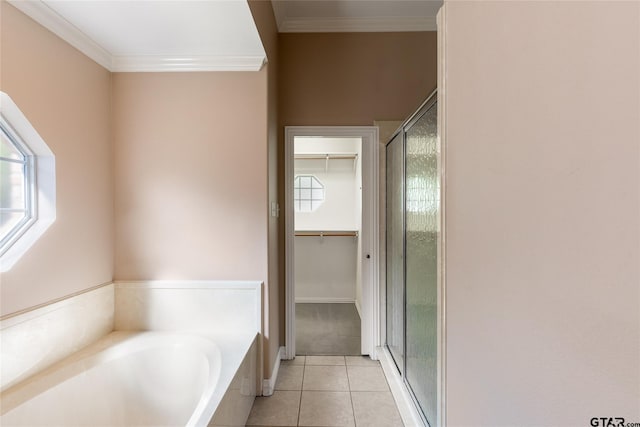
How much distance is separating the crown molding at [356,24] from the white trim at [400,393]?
2828 millimetres

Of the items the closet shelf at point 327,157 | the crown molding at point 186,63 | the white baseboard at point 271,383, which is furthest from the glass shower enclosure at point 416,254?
the closet shelf at point 327,157

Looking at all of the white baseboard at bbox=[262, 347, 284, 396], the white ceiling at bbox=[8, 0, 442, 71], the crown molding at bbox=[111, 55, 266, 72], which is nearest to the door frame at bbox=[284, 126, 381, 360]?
the white baseboard at bbox=[262, 347, 284, 396]

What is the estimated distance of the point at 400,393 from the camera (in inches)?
74.8

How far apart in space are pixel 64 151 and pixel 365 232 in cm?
214

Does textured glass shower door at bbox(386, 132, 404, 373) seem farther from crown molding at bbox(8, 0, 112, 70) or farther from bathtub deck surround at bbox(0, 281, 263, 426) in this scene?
crown molding at bbox(8, 0, 112, 70)

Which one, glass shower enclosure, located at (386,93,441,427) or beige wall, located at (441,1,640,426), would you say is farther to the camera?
glass shower enclosure, located at (386,93,441,427)

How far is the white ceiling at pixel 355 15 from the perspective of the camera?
7.46ft

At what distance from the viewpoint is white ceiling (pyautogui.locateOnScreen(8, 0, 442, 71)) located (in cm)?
142

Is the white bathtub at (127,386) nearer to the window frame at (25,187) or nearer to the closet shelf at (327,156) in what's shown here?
the window frame at (25,187)

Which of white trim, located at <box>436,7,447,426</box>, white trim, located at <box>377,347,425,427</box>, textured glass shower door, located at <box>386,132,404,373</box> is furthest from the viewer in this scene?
textured glass shower door, located at <box>386,132,404,373</box>

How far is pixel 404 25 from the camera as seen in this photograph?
2467mm

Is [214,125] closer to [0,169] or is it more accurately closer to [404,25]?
[0,169]

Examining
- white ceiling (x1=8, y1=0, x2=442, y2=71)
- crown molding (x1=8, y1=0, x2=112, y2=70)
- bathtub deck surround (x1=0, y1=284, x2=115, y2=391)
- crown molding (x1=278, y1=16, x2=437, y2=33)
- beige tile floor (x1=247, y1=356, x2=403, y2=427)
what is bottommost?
beige tile floor (x1=247, y1=356, x2=403, y2=427)

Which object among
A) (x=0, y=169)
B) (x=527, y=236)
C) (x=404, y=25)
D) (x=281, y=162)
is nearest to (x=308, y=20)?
(x=404, y=25)
